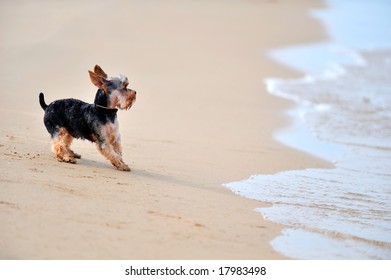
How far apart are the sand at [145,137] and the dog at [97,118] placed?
0.22 m

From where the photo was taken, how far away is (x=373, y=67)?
59.3 ft

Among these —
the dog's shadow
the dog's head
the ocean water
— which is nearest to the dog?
the dog's head

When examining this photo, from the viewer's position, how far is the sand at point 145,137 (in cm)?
545

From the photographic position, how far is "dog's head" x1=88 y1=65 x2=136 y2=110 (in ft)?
24.2

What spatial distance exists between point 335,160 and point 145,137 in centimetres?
257

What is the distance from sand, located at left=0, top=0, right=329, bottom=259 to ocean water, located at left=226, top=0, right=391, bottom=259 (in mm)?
294

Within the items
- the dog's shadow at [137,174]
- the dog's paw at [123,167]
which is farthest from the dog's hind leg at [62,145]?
the dog's paw at [123,167]

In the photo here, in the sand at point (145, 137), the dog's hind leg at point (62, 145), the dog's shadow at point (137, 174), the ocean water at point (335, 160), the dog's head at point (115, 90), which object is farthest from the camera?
the dog's hind leg at point (62, 145)

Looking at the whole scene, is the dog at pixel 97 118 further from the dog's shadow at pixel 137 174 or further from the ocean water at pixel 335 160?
the ocean water at pixel 335 160

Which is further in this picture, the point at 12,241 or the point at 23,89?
the point at 23,89

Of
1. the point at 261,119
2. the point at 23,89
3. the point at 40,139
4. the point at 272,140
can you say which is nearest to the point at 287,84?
the point at 261,119

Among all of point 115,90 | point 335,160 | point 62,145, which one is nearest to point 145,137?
point 62,145
